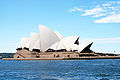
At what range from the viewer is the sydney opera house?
116994mm

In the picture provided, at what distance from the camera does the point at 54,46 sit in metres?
122

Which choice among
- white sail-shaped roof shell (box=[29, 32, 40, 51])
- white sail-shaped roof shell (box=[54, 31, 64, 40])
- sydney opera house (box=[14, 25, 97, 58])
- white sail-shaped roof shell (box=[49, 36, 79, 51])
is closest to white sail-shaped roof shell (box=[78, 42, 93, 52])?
sydney opera house (box=[14, 25, 97, 58])

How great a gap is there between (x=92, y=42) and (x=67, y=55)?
48.5 feet

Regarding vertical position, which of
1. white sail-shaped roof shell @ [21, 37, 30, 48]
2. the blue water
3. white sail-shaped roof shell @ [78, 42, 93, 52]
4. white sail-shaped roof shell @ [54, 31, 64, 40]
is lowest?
the blue water

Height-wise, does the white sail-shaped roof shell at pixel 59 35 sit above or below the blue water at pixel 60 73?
above

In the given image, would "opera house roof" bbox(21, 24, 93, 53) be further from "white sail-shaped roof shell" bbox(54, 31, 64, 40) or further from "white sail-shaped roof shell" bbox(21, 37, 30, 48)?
"white sail-shaped roof shell" bbox(21, 37, 30, 48)

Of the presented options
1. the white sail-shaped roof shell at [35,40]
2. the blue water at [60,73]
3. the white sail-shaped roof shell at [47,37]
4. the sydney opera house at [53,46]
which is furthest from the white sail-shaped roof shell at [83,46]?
the blue water at [60,73]

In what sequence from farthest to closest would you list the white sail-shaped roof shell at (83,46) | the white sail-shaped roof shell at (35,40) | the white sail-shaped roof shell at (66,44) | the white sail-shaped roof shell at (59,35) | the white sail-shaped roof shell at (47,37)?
the white sail-shaped roof shell at (59,35), the white sail-shaped roof shell at (66,44), the white sail-shaped roof shell at (35,40), the white sail-shaped roof shell at (83,46), the white sail-shaped roof shell at (47,37)

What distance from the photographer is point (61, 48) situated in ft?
407

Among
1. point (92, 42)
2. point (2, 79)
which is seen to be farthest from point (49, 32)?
point (2, 79)

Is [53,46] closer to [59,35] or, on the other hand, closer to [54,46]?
[54,46]

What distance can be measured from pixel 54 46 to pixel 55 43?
161cm

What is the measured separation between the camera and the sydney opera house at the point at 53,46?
11699 centimetres

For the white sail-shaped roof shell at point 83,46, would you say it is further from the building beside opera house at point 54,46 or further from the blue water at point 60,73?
the blue water at point 60,73
